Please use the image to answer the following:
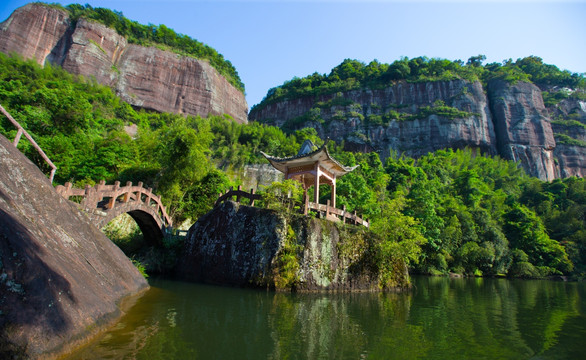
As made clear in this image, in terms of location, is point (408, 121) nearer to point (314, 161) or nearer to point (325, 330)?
point (314, 161)

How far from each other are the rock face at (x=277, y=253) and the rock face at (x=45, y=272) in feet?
14.8

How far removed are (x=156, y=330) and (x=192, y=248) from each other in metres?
7.69

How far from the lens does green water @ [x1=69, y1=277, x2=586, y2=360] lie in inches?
174

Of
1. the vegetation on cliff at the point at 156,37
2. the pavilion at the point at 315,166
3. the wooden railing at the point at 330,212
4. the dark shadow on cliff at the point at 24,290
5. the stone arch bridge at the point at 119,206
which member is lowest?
the dark shadow on cliff at the point at 24,290

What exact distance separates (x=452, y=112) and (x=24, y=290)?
49.7 meters

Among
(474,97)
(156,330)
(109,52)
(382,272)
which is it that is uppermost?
(474,97)

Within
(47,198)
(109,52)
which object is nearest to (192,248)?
(47,198)

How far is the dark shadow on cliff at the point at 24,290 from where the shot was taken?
2.94 meters

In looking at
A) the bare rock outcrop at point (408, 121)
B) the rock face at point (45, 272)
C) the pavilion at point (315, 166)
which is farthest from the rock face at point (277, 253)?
the bare rock outcrop at point (408, 121)

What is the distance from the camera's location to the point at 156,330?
198 inches

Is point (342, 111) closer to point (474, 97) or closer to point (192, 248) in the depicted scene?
point (474, 97)

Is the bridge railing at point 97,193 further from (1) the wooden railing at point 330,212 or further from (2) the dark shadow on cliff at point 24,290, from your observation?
(1) the wooden railing at point 330,212

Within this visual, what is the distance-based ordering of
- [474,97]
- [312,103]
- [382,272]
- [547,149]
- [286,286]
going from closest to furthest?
[286,286], [382,272], [547,149], [474,97], [312,103]

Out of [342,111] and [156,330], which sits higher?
[342,111]
